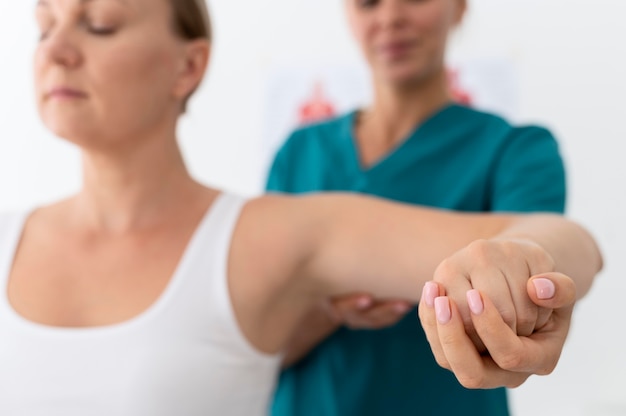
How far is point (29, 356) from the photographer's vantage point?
766 mm

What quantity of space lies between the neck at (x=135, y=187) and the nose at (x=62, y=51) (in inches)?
4.0

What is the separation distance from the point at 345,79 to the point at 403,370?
4.43 feet

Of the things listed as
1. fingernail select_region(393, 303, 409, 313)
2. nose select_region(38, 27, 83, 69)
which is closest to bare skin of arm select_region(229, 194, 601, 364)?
fingernail select_region(393, 303, 409, 313)

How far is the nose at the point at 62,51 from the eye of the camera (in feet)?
2.54

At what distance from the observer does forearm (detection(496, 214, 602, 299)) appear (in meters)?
Answer: 0.58

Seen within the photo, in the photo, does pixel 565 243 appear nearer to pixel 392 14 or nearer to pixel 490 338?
pixel 490 338

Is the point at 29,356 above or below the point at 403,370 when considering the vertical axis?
above

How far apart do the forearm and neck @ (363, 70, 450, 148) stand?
376 millimetres

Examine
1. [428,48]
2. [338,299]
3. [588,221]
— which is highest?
[428,48]

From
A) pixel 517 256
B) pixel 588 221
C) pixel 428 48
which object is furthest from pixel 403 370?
pixel 588 221

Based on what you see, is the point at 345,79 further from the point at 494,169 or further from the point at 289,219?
the point at 289,219

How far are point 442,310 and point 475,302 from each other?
0.02 meters

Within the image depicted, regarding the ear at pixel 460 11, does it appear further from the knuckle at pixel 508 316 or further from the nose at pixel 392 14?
the knuckle at pixel 508 316

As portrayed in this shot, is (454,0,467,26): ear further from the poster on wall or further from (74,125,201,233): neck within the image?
the poster on wall
